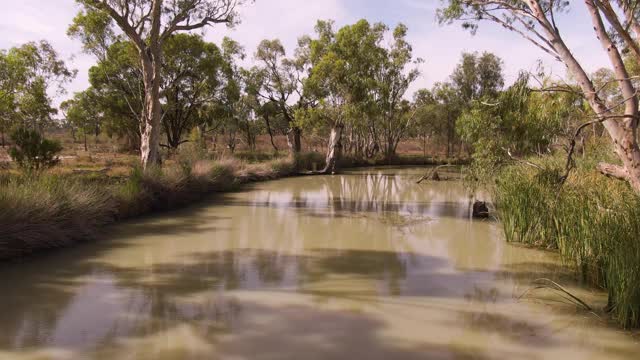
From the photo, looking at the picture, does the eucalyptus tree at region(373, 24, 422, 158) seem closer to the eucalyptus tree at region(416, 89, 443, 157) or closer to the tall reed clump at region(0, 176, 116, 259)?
the eucalyptus tree at region(416, 89, 443, 157)

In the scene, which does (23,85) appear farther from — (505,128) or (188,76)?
(505,128)

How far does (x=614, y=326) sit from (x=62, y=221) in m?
8.01

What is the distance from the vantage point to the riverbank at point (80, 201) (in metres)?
6.82

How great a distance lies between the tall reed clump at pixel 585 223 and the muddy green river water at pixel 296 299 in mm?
319

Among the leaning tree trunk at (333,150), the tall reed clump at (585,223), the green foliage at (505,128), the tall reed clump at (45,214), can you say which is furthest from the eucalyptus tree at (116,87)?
the tall reed clump at (585,223)

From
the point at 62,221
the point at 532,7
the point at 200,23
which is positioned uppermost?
the point at 200,23

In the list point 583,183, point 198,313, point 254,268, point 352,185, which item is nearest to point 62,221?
point 254,268

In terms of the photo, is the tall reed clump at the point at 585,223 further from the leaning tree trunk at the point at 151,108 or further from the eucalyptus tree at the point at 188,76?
the eucalyptus tree at the point at 188,76

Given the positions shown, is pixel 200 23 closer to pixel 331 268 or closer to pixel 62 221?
pixel 62 221

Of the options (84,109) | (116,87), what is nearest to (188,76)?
(116,87)

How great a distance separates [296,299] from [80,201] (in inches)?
197

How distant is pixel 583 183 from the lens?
7805mm

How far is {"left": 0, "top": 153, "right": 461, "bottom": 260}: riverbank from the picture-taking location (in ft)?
22.4

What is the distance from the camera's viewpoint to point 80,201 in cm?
816
